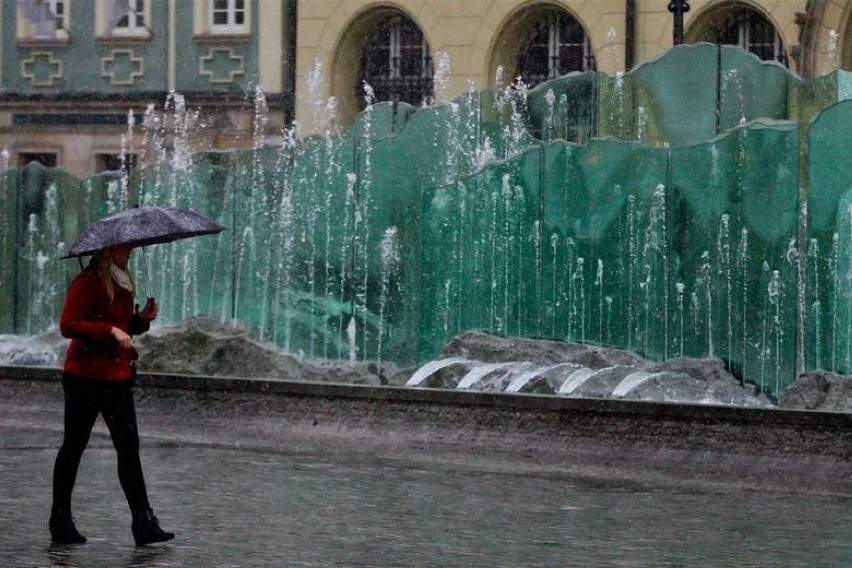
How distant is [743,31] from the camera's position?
107 feet

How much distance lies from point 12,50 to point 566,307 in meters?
23.0

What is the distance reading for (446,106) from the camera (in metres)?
18.6

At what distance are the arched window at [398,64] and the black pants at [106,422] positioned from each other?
24.3 m

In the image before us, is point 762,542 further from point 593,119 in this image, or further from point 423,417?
point 593,119

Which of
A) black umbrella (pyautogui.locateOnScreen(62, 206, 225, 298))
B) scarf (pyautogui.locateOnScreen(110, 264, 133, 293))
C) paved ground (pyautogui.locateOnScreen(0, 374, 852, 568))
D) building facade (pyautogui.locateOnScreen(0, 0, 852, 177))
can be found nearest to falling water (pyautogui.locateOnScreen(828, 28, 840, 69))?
building facade (pyautogui.locateOnScreen(0, 0, 852, 177))

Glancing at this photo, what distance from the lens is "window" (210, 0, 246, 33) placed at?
36719 mm

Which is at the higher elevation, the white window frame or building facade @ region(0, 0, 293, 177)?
the white window frame

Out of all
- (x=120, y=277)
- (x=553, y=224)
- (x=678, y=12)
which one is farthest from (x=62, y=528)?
(x=678, y=12)

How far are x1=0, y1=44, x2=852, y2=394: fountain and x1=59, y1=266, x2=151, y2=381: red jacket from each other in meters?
5.68

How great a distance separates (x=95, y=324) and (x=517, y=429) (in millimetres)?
4784

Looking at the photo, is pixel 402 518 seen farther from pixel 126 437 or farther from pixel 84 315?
pixel 84 315

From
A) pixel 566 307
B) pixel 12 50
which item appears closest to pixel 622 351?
pixel 566 307

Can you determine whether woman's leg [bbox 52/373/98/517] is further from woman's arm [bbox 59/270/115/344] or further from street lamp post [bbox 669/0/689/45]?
street lamp post [bbox 669/0/689/45]

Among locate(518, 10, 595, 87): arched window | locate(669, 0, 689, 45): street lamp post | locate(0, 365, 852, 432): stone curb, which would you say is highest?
locate(518, 10, 595, 87): arched window
